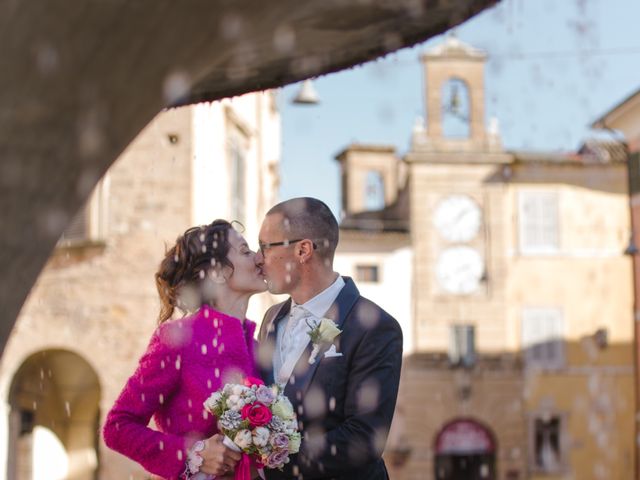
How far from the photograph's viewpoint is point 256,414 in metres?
2.77

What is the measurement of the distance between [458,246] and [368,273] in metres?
2.79

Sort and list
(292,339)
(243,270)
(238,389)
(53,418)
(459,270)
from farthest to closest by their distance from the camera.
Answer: (459,270) → (53,418) → (243,270) → (292,339) → (238,389)

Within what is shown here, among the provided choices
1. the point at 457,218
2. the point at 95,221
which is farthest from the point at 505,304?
the point at 95,221

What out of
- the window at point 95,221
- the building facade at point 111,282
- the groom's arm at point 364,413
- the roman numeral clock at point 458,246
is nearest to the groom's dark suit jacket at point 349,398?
the groom's arm at point 364,413

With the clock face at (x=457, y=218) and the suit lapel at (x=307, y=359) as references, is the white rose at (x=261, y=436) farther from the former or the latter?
the clock face at (x=457, y=218)

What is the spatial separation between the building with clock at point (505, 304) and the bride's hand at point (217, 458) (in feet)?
94.0

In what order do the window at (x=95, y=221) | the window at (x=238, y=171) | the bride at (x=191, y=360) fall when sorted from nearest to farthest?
the bride at (x=191, y=360) → the window at (x=95, y=221) → the window at (x=238, y=171)

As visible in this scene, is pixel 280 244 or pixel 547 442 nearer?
pixel 280 244

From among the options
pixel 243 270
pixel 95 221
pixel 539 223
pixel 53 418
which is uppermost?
pixel 539 223

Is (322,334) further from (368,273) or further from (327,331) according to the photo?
(368,273)

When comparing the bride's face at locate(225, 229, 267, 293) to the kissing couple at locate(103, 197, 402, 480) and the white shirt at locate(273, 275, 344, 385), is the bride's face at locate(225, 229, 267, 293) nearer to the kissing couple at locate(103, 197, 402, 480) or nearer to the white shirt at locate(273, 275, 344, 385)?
the kissing couple at locate(103, 197, 402, 480)

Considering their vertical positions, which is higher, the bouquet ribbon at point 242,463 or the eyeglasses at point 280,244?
the eyeglasses at point 280,244

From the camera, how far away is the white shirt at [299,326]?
119 inches

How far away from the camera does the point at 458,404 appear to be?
31891 mm
